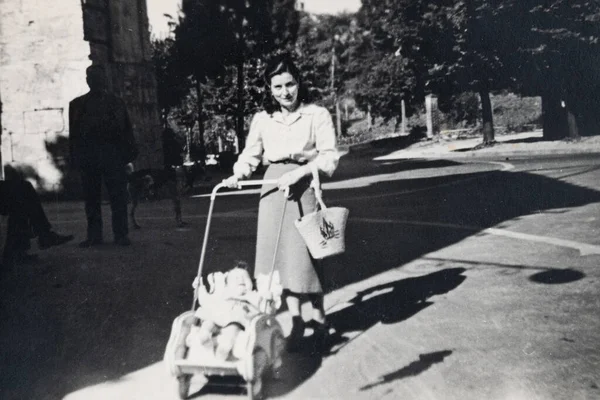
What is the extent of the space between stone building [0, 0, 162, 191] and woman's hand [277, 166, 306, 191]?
1077 centimetres

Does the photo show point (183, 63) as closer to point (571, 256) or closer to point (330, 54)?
point (571, 256)

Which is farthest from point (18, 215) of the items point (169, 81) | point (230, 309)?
point (169, 81)

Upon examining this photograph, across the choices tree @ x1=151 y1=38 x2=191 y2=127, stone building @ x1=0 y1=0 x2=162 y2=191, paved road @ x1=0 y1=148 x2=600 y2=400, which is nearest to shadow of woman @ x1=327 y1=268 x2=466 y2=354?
paved road @ x1=0 y1=148 x2=600 y2=400

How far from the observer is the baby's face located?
378cm

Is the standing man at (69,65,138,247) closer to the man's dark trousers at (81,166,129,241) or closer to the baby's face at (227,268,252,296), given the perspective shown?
the man's dark trousers at (81,166,129,241)

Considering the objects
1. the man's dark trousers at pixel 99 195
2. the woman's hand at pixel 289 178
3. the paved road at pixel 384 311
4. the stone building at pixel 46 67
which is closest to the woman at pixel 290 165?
the woman's hand at pixel 289 178

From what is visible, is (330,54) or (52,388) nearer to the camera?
(52,388)

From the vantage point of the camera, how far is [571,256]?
260 inches

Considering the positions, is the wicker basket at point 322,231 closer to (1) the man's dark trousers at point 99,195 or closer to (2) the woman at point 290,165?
(2) the woman at point 290,165

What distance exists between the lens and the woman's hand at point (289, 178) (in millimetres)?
3930

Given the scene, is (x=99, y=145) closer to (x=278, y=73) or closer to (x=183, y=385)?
(x=278, y=73)

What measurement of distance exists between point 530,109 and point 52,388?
54.0 metres

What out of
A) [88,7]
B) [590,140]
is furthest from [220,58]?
[590,140]

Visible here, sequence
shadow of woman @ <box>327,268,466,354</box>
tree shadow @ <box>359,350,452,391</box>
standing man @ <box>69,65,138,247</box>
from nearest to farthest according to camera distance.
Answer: tree shadow @ <box>359,350,452,391</box> → shadow of woman @ <box>327,268,466,354</box> → standing man @ <box>69,65,138,247</box>
